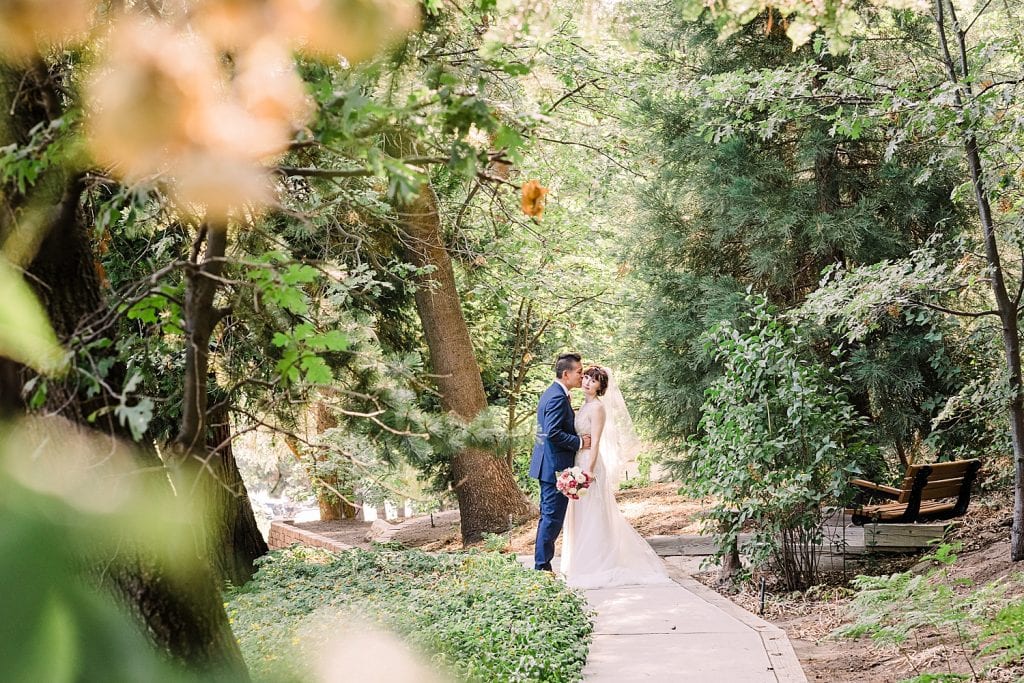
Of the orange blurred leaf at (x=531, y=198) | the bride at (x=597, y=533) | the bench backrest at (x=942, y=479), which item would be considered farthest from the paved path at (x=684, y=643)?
the orange blurred leaf at (x=531, y=198)

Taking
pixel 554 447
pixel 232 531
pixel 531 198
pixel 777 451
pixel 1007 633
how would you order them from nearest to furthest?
pixel 531 198
pixel 1007 633
pixel 777 451
pixel 554 447
pixel 232 531

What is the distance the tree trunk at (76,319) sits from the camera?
2766 millimetres

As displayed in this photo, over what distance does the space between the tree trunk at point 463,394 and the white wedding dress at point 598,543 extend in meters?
2.02

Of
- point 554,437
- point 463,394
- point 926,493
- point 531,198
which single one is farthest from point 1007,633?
point 463,394

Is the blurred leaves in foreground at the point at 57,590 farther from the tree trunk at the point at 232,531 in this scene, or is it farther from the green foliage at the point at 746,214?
the green foliage at the point at 746,214

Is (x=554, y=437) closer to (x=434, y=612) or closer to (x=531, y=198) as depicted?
(x=434, y=612)

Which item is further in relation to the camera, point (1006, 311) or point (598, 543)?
point (598, 543)

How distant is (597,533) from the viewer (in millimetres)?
9953

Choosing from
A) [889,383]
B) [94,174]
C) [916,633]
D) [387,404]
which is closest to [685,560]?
[889,383]

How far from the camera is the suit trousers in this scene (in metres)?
8.77

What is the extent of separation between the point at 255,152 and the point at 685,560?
9.64 meters

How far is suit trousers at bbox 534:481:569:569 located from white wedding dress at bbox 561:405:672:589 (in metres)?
0.79

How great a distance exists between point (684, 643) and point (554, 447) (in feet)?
9.75

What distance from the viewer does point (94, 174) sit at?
291cm
